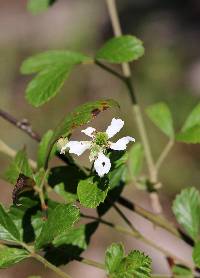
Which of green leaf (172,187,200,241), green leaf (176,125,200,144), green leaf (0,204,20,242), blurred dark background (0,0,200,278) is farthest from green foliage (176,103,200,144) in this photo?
blurred dark background (0,0,200,278)

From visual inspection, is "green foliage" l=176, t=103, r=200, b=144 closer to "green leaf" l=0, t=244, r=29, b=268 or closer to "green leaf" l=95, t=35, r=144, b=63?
"green leaf" l=95, t=35, r=144, b=63

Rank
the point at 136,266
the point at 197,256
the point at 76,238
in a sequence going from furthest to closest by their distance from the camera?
1. the point at 76,238
2. the point at 197,256
3. the point at 136,266

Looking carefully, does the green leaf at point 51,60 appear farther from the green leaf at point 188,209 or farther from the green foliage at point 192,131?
the green leaf at point 188,209

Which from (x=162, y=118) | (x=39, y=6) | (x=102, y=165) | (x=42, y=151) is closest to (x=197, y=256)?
(x=102, y=165)

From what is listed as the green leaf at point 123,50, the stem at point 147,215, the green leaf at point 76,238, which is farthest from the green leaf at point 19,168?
the green leaf at point 123,50

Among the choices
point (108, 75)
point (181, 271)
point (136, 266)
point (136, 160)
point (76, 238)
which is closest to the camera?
point (136, 266)

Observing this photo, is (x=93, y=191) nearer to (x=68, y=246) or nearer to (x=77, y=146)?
(x=77, y=146)

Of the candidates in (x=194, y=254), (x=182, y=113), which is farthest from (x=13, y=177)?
(x=182, y=113)
